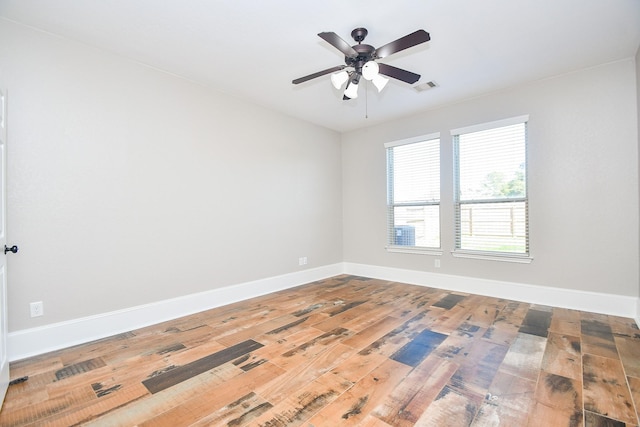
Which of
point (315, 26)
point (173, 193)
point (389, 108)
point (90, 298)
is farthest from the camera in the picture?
point (389, 108)

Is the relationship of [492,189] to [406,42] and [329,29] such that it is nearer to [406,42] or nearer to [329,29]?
[406,42]

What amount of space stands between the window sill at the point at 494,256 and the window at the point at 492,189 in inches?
0.5

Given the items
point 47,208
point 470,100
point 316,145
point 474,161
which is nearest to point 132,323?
point 47,208

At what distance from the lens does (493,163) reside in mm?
4176

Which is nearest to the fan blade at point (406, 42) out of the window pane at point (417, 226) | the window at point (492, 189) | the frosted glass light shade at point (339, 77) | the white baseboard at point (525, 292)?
the frosted glass light shade at point (339, 77)

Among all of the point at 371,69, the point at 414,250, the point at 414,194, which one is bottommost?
the point at 414,250

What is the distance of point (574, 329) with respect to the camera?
9.81 ft

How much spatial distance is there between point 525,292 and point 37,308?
533 cm

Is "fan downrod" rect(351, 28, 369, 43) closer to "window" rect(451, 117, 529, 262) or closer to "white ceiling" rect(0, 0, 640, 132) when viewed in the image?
"white ceiling" rect(0, 0, 640, 132)

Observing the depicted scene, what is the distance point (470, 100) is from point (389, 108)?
115 centimetres

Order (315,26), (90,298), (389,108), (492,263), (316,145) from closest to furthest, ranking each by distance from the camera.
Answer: (315,26) → (90,298) → (492,263) → (389,108) → (316,145)

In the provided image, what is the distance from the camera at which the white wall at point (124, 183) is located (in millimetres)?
2598

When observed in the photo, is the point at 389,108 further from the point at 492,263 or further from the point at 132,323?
the point at 132,323

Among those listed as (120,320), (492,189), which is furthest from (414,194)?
(120,320)
